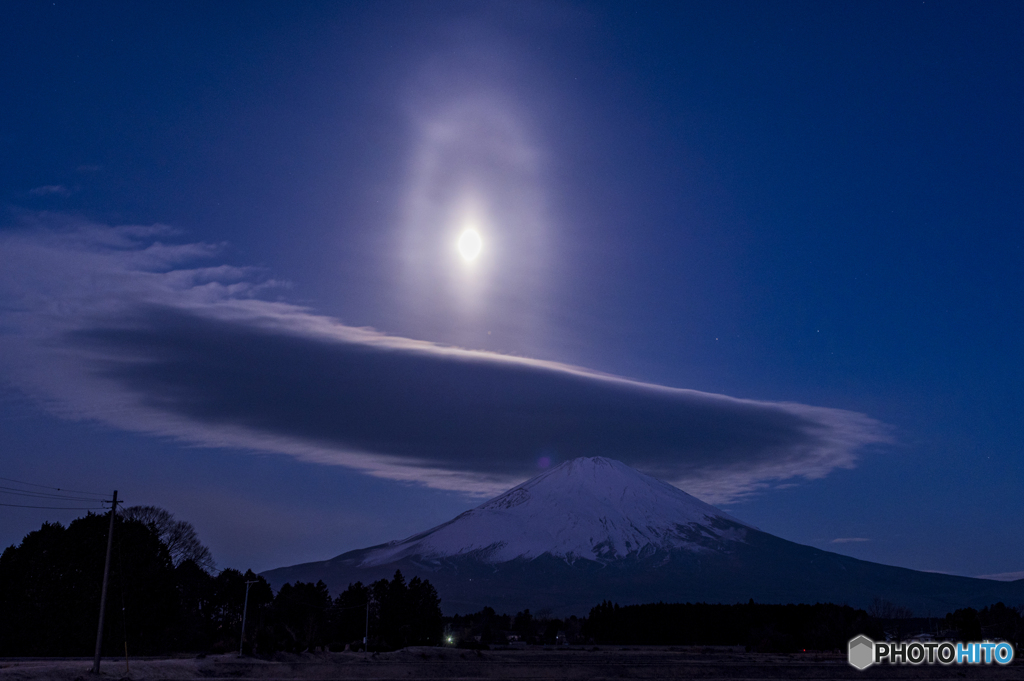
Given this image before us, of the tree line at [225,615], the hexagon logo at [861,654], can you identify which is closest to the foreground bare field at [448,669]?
the hexagon logo at [861,654]

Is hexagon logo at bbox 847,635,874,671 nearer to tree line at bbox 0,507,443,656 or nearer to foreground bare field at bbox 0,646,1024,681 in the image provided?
foreground bare field at bbox 0,646,1024,681

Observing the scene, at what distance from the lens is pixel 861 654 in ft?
333

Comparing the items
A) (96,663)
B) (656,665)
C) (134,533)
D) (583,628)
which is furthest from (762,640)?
(96,663)

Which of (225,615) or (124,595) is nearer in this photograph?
(124,595)

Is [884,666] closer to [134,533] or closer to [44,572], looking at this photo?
[134,533]

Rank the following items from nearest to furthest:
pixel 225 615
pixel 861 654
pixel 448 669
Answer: pixel 448 669, pixel 861 654, pixel 225 615

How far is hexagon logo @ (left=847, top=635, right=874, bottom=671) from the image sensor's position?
3561 inches

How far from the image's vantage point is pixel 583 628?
605 ft

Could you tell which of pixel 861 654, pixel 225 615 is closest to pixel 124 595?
pixel 225 615

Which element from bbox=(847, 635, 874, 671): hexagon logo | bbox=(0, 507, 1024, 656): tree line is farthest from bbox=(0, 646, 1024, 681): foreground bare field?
bbox=(0, 507, 1024, 656): tree line

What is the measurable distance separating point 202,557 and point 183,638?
704 inches

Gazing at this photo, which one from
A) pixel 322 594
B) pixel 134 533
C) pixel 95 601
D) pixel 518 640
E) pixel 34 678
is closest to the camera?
pixel 34 678

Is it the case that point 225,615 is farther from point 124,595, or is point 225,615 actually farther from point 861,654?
point 861,654

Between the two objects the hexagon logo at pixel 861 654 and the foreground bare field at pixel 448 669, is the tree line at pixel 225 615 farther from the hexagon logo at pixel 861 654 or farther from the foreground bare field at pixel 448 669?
the hexagon logo at pixel 861 654
